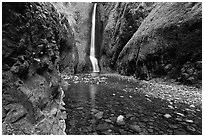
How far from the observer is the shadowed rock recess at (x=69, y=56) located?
3391 millimetres

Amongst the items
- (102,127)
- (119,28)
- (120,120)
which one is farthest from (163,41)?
(119,28)

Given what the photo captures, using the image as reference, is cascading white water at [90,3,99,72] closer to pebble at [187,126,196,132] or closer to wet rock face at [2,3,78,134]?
wet rock face at [2,3,78,134]

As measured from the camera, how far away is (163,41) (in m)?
13.4

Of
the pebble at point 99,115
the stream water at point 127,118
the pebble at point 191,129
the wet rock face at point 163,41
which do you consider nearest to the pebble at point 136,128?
the stream water at point 127,118

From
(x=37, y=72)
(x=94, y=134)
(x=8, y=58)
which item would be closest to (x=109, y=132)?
(x=94, y=134)

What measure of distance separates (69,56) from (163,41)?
13326 mm

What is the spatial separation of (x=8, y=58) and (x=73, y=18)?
35.2 meters

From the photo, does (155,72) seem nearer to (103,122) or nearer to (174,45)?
(174,45)

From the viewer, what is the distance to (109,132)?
4.27 m

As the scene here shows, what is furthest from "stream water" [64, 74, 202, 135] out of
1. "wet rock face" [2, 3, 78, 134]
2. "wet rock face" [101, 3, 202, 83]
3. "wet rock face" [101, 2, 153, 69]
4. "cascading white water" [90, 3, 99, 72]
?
"cascading white water" [90, 3, 99, 72]

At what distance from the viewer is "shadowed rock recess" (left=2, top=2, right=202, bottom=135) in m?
3.39

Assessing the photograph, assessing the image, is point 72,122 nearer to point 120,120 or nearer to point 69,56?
point 120,120

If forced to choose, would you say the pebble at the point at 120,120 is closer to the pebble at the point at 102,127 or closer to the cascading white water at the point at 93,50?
the pebble at the point at 102,127

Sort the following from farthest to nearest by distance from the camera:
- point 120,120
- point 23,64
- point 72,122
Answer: point 120,120 → point 72,122 → point 23,64
